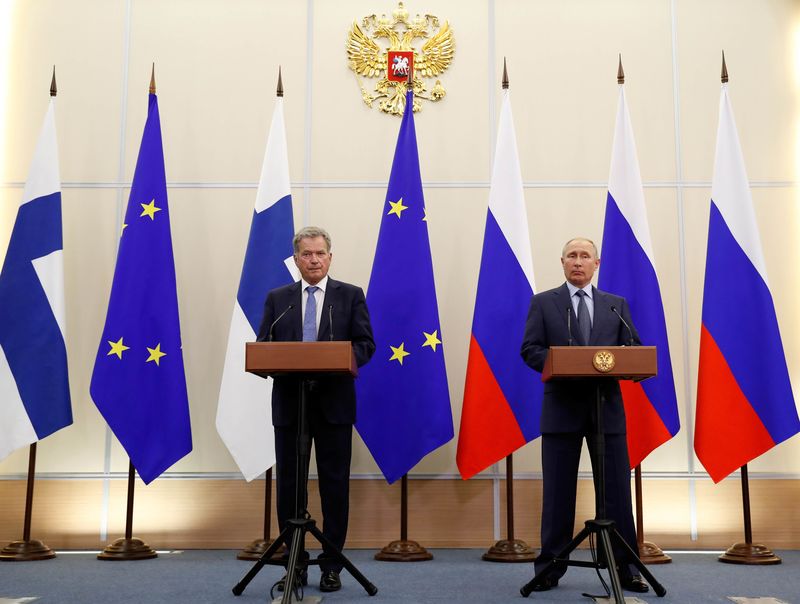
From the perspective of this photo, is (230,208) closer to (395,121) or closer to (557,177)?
(395,121)

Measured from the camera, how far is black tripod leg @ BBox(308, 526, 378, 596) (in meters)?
2.93

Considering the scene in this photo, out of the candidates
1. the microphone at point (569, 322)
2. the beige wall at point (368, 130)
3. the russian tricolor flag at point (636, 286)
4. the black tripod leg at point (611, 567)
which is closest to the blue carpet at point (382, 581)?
the black tripod leg at point (611, 567)

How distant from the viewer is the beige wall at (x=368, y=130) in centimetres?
475

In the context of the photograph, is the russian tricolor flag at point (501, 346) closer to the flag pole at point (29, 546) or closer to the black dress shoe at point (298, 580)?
the black dress shoe at point (298, 580)

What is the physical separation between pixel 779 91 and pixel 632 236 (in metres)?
1.58

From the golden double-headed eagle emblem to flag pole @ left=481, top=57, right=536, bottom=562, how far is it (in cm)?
231

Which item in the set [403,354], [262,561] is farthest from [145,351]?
[262,561]

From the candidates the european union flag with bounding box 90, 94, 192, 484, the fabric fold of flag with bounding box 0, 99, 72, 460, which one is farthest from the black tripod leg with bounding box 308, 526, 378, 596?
the fabric fold of flag with bounding box 0, 99, 72, 460

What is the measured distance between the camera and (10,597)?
3.07m

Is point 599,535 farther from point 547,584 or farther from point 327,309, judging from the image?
point 327,309

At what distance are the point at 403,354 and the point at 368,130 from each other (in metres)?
1.54

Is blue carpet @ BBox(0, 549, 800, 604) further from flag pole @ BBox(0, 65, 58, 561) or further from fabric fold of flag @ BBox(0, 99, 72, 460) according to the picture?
fabric fold of flag @ BBox(0, 99, 72, 460)

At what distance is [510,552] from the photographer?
409 centimetres

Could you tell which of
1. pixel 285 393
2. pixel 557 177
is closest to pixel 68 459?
pixel 285 393
